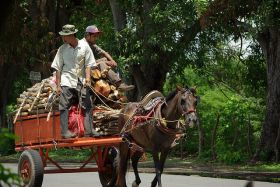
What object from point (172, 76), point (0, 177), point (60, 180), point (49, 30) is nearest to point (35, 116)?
point (60, 180)

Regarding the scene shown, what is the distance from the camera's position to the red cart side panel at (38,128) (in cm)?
1177

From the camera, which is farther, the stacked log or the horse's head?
the stacked log

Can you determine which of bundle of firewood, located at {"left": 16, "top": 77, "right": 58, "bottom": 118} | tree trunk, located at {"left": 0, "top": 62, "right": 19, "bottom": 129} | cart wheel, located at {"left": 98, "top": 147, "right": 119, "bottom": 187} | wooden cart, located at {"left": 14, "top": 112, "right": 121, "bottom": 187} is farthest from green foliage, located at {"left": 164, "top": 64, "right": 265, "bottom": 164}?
tree trunk, located at {"left": 0, "top": 62, "right": 19, "bottom": 129}

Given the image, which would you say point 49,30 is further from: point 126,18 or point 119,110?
point 119,110

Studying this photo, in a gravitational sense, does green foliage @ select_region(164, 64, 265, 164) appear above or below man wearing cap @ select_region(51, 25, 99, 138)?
below

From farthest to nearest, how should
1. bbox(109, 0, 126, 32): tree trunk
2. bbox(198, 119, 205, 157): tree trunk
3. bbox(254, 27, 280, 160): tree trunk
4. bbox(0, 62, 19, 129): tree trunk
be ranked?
bbox(0, 62, 19, 129): tree trunk → bbox(109, 0, 126, 32): tree trunk → bbox(198, 119, 205, 157): tree trunk → bbox(254, 27, 280, 160): tree trunk

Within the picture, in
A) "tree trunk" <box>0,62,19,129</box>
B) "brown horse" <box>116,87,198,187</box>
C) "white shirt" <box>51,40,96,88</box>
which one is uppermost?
"tree trunk" <box>0,62,19,129</box>

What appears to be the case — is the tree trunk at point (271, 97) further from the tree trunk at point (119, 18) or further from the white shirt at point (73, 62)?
the white shirt at point (73, 62)

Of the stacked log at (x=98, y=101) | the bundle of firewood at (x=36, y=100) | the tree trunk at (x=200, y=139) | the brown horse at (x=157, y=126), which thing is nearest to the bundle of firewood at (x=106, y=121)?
the stacked log at (x=98, y=101)

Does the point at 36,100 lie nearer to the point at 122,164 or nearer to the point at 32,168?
the point at 32,168

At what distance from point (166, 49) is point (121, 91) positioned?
8.31 m

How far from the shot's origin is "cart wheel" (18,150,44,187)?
11.3 meters

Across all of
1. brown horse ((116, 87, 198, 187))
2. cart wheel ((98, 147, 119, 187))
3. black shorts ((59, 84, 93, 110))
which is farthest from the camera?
cart wheel ((98, 147, 119, 187))

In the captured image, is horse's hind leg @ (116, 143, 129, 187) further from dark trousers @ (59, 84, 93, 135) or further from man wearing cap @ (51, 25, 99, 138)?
dark trousers @ (59, 84, 93, 135)
